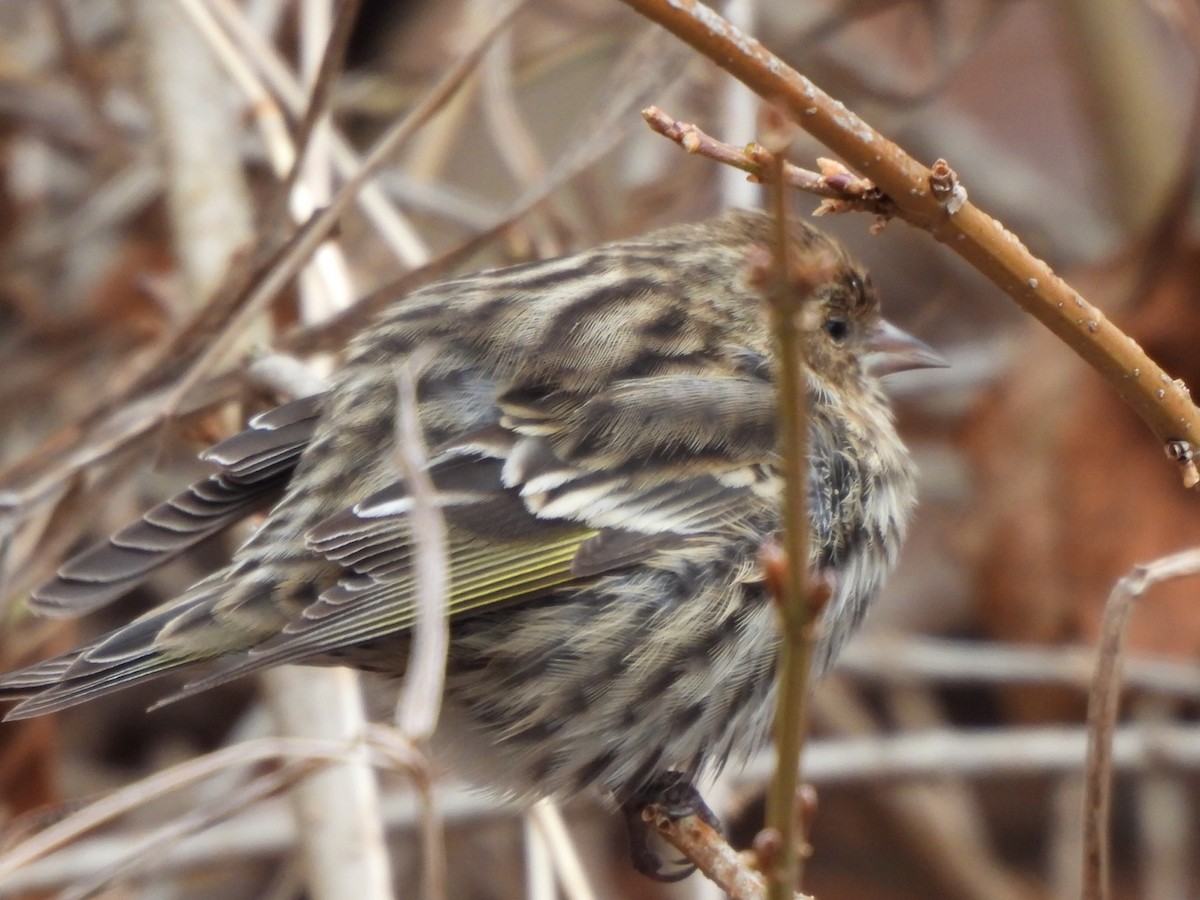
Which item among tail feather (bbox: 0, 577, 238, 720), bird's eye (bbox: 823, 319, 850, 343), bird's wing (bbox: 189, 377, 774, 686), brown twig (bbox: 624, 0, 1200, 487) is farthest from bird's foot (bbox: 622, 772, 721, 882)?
brown twig (bbox: 624, 0, 1200, 487)

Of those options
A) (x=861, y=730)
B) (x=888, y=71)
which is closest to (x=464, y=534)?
(x=861, y=730)

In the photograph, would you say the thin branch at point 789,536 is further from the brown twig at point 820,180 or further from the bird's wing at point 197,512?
the bird's wing at point 197,512

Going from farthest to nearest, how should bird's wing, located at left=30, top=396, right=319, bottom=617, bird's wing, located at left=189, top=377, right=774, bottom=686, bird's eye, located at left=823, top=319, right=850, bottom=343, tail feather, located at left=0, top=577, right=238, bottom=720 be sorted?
bird's eye, located at left=823, top=319, right=850, bottom=343 < bird's wing, located at left=30, top=396, right=319, bottom=617 < bird's wing, located at left=189, top=377, right=774, bottom=686 < tail feather, located at left=0, top=577, right=238, bottom=720

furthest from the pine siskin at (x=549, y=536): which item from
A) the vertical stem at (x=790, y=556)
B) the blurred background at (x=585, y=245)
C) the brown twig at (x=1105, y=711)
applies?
the vertical stem at (x=790, y=556)

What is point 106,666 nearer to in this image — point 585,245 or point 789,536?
point 789,536

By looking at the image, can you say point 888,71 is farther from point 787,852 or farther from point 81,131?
point 787,852

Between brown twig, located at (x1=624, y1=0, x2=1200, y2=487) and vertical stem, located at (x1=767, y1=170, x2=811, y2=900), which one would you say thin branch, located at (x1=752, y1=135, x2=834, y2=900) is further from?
brown twig, located at (x1=624, y1=0, x2=1200, y2=487)
